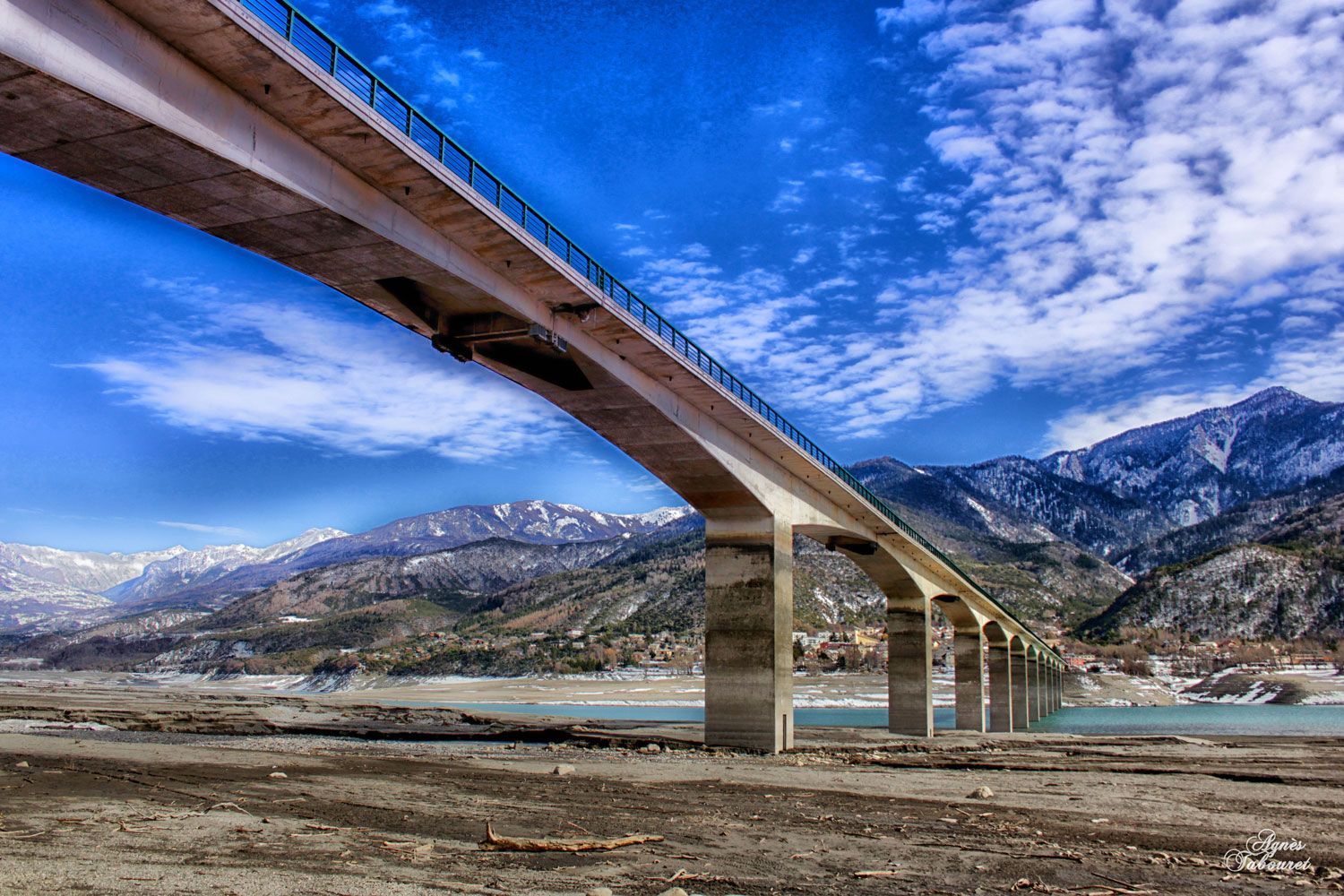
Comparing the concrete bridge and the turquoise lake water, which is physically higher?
the concrete bridge

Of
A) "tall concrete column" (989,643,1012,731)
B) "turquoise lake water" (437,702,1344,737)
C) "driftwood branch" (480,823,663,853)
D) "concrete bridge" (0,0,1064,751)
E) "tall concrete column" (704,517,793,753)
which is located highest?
"concrete bridge" (0,0,1064,751)

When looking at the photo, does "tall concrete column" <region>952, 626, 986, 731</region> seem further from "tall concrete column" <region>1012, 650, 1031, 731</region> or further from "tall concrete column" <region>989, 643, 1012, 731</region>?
"tall concrete column" <region>1012, 650, 1031, 731</region>

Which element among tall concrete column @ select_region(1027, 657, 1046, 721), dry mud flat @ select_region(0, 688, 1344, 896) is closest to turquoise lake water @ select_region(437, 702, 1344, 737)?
tall concrete column @ select_region(1027, 657, 1046, 721)

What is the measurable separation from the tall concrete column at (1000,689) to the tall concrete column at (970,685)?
22.9ft

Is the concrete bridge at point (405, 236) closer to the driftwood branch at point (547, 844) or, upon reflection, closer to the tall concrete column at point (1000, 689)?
the driftwood branch at point (547, 844)

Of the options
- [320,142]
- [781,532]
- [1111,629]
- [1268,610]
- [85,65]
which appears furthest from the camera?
[1111,629]

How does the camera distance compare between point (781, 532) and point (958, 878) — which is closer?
point (958, 878)

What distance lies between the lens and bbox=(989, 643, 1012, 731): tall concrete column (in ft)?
256

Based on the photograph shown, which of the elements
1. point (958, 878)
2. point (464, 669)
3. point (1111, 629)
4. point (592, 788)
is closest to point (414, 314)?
point (592, 788)

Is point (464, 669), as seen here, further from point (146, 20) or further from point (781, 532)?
point (146, 20)

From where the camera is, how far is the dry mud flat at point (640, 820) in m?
10.6

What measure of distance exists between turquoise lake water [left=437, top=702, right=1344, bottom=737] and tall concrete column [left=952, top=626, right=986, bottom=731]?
527cm

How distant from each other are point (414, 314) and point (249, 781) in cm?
1101

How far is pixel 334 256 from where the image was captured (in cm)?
1969
